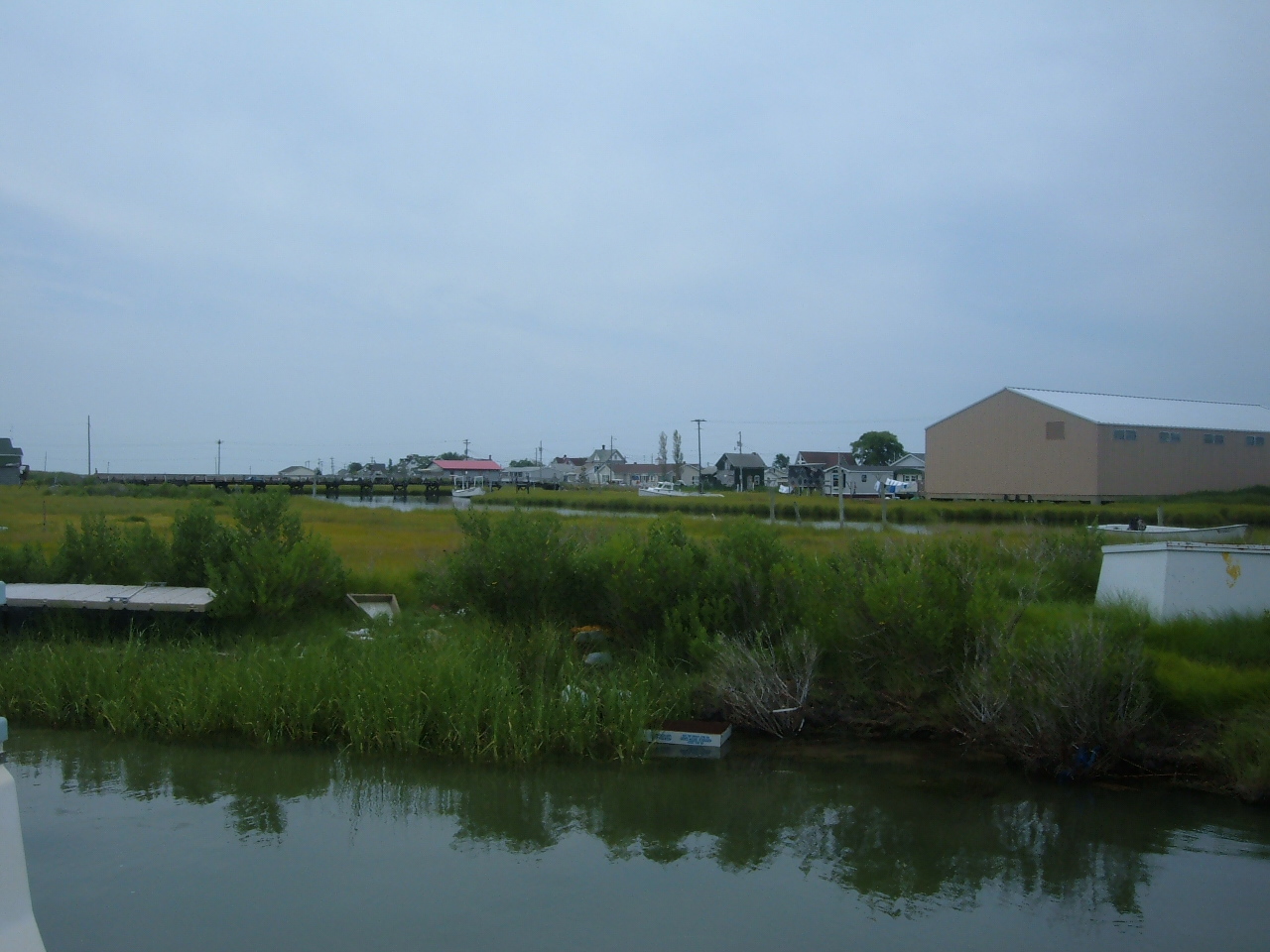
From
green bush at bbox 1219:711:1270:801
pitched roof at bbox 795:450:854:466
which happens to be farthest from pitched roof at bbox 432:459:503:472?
green bush at bbox 1219:711:1270:801

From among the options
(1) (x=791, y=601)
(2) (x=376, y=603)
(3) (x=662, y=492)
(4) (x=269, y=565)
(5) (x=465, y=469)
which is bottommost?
(2) (x=376, y=603)

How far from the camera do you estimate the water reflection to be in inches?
332

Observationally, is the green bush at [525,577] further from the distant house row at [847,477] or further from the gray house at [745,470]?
the gray house at [745,470]

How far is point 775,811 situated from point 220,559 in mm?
11740

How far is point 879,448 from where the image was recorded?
112062 mm

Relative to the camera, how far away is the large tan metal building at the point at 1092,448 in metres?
45.2

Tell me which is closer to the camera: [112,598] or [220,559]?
[112,598]

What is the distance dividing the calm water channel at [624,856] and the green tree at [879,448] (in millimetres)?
103429

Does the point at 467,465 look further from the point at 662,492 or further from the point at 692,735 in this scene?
the point at 692,735

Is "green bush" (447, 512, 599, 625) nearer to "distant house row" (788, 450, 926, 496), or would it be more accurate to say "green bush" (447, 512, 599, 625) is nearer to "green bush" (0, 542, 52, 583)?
"green bush" (0, 542, 52, 583)

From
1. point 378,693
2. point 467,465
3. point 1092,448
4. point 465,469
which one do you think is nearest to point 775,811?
point 378,693

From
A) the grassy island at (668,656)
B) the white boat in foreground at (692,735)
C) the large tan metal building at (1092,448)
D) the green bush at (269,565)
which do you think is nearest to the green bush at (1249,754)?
the grassy island at (668,656)

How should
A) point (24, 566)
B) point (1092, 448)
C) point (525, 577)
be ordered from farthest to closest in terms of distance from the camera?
1. point (1092, 448)
2. point (24, 566)
3. point (525, 577)

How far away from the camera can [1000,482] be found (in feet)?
166
